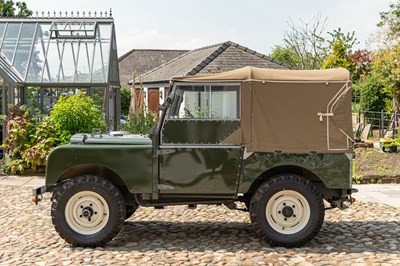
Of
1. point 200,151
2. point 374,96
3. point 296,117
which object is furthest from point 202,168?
point 374,96

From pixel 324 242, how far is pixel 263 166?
132 cm

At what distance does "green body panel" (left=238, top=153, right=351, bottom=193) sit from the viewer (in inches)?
237

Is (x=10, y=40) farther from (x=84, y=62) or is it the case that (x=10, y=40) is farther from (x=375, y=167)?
(x=375, y=167)

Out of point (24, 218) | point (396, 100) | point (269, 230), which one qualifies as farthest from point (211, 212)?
point (396, 100)

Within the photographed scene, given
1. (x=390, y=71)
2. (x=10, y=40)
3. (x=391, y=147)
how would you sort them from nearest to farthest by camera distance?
(x=391, y=147) < (x=10, y=40) < (x=390, y=71)

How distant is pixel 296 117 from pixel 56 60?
10.3 metres

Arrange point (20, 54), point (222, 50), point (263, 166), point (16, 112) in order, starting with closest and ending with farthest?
point (263, 166) < point (16, 112) < point (20, 54) < point (222, 50)

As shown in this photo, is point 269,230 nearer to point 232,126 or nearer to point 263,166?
point 263,166

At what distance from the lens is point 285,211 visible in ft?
20.1

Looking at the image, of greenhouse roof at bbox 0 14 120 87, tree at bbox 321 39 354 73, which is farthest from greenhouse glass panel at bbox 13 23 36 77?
tree at bbox 321 39 354 73

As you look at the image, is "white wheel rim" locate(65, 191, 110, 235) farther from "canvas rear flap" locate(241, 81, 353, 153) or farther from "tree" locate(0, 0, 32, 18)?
"tree" locate(0, 0, 32, 18)

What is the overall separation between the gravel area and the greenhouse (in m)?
6.07

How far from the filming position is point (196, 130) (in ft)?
19.9

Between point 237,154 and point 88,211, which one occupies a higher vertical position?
point 237,154
